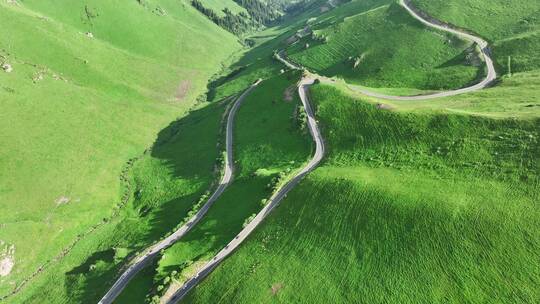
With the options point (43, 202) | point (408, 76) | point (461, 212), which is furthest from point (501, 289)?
point (43, 202)

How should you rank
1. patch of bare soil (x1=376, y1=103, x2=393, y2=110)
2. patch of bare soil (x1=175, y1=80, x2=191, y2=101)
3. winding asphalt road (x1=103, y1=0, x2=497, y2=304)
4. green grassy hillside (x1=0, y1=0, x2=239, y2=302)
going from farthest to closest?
patch of bare soil (x1=175, y1=80, x2=191, y2=101) < green grassy hillside (x1=0, y1=0, x2=239, y2=302) < patch of bare soil (x1=376, y1=103, x2=393, y2=110) < winding asphalt road (x1=103, y1=0, x2=497, y2=304)

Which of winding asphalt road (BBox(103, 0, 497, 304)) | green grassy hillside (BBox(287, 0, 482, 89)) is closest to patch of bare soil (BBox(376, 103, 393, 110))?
winding asphalt road (BBox(103, 0, 497, 304))

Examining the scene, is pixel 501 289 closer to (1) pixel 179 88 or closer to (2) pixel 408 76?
(2) pixel 408 76

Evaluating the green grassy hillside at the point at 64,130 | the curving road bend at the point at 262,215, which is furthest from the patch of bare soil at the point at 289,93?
the green grassy hillside at the point at 64,130

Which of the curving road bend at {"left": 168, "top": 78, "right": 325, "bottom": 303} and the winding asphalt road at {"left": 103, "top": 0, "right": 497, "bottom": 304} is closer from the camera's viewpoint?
the curving road bend at {"left": 168, "top": 78, "right": 325, "bottom": 303}

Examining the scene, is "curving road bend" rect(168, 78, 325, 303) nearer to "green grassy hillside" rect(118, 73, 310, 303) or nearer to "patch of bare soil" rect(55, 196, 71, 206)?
"green grassy hillside" rect(118, 73, 310, 303)

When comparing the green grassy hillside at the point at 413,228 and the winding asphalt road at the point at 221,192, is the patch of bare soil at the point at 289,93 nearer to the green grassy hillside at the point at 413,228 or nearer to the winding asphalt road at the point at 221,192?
the winding asphalt road at the point at 221,192
